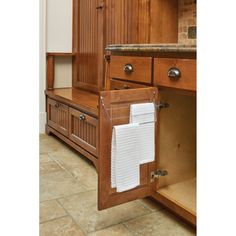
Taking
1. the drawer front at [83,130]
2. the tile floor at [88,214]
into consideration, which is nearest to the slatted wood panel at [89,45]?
the drawer front at [83,130]

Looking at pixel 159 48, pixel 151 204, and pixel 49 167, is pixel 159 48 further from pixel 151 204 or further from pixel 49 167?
pixel 49 167

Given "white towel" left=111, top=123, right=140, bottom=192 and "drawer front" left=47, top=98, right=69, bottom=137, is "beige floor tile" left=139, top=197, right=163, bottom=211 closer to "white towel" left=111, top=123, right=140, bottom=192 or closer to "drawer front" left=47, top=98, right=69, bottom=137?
"white towel" left=111, top=123, right=140, bottom=192

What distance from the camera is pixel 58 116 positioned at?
3180 millimetres

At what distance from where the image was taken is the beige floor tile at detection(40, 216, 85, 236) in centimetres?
152

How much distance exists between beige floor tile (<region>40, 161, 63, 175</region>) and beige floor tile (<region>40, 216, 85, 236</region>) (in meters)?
0.79

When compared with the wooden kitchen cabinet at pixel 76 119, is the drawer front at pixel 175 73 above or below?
above

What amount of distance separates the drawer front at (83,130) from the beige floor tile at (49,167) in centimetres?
27

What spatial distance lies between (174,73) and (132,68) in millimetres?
361

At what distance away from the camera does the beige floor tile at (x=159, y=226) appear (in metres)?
1.54

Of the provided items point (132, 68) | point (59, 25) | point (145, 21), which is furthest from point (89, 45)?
point (132, 68)

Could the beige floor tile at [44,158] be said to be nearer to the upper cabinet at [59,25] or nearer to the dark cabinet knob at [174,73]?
the upper cabinet at [59,25]

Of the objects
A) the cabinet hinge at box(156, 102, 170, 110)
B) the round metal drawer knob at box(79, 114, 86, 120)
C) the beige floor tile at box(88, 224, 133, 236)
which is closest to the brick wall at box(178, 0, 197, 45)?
the cabinet hinge at box(156, 102, 170, 110)

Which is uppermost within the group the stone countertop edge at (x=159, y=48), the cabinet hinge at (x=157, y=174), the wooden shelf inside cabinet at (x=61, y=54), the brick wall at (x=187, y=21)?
the brick wall at (x=187, y=21)
